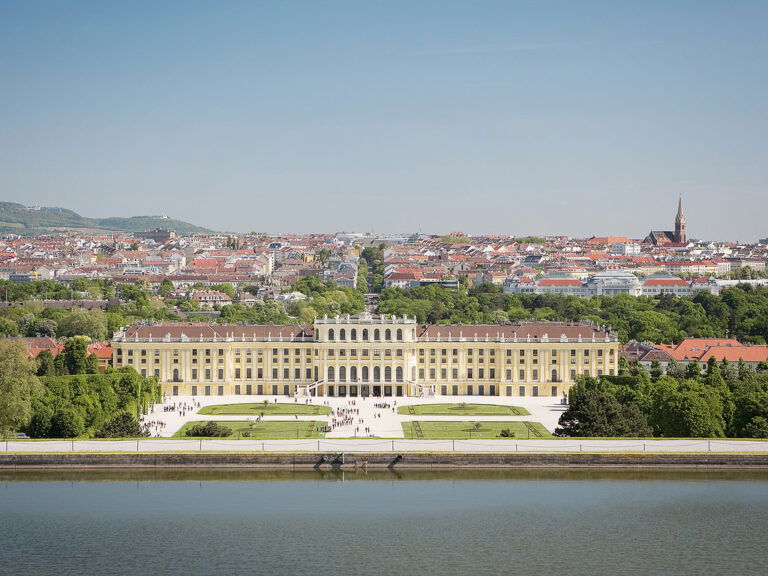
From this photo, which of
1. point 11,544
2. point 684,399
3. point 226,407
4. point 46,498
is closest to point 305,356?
point 226,407

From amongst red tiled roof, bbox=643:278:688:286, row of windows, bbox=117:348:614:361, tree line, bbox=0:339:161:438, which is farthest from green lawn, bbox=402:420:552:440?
red tiled roof, bbox=643:278:688:286

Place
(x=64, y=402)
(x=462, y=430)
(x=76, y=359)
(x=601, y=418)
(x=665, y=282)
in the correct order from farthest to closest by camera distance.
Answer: (x=665, y=282), (x=76, y=359), (x=462, y=430), (x=64, y=402), (x=601, y=418)

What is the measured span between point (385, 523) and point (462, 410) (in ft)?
108

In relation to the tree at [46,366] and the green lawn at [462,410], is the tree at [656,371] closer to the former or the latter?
the green lawn at [462,410]

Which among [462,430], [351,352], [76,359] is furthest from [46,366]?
[462,430]

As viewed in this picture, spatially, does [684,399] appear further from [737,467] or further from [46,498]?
[46,498]

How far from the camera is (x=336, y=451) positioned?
2432 inches

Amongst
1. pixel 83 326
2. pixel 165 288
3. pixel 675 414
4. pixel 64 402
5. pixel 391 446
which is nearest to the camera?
pixel 391 446

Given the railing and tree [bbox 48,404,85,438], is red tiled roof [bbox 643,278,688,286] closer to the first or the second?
the railing

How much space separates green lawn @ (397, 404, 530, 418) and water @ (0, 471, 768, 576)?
64.5 feet

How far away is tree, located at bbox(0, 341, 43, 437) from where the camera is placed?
63406 mm

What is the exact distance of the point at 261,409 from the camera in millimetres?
82000

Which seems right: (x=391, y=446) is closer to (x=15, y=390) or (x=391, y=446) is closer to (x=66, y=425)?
(x=66, y=425)

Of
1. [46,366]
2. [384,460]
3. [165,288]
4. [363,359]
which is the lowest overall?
[384,460]
